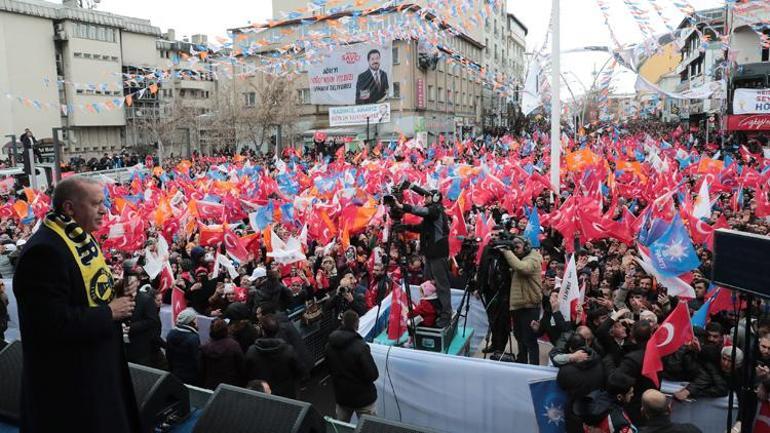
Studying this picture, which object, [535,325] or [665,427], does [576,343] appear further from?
[665,427]

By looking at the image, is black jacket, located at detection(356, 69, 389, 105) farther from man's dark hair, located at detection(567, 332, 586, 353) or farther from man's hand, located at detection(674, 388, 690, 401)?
man's hand, located at detection(674, 388, 690, 401)

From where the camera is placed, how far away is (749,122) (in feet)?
86.0

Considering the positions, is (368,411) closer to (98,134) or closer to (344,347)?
(344,347)

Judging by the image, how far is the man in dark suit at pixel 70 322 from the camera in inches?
89.9

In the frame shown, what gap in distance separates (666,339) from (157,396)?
4310 millimetres

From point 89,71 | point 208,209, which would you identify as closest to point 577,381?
point 208,209

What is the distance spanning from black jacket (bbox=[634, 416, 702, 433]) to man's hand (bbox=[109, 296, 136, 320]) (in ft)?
12.1

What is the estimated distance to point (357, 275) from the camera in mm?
10203

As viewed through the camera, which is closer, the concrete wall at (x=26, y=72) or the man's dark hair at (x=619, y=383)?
the man's dark hair at (x=619, y=383)

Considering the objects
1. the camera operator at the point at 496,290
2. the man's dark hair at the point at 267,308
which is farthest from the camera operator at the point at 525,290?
the man's dark hair at the point at 267,308

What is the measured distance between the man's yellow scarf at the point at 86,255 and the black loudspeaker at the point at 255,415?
1558 mm

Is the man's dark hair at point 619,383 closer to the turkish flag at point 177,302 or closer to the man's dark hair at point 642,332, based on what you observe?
the man's dark hair at point 642,332

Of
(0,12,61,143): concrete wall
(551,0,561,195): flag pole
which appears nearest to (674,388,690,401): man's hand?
(551,0,561,195): flag pole

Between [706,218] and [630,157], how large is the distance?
13112 mm
